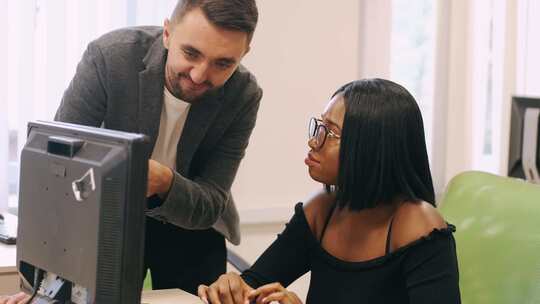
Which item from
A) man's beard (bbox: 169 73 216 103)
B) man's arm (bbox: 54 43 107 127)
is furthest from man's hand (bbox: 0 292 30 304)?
man's beard (bbox: 169 73 216 103)

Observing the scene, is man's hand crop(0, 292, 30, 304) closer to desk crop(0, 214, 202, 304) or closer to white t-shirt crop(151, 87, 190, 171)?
desk crop(0, 214, 202, 304)

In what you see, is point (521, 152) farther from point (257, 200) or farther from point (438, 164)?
point (257, 200)

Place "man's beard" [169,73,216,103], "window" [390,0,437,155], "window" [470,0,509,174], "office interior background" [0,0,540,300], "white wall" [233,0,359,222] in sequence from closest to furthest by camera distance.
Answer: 1. "man's beard" [169,73,216,103]
2. "office interior background" [0,0,540,300]
3. "white wall" [233,0,359,222]
4. "window" [390,0,437,155]
5. "window" [470,0,509,174]

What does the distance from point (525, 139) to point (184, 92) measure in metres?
1.69

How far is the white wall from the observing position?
328cm

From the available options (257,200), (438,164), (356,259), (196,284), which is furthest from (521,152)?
(356,259)

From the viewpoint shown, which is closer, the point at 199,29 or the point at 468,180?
the point at 199,29

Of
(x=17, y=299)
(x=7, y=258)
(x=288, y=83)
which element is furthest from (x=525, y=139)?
(x=17, y=299)

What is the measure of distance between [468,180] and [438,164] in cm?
189

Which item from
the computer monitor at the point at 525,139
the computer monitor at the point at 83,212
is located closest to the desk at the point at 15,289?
the computer monitor at the point at 83,212

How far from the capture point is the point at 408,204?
1.52 metres

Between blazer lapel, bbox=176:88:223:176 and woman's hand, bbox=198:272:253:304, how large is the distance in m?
0.47

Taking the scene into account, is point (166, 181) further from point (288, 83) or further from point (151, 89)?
point (288, 83)

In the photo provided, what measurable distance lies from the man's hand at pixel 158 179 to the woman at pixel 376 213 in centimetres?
22
